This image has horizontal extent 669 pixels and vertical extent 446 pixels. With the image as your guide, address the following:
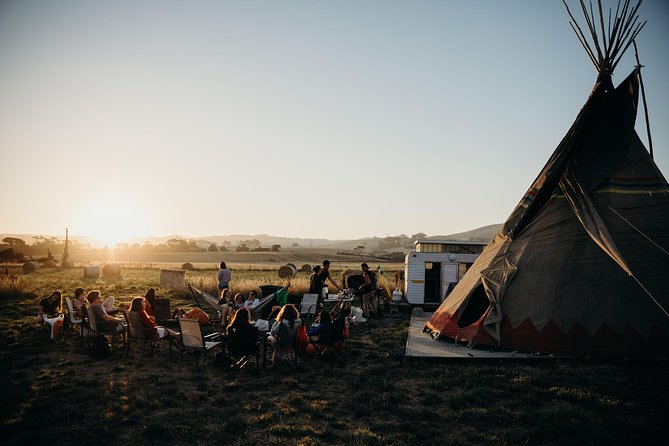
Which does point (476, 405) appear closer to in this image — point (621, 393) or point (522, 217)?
point (621, 393)

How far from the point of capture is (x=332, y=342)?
9906 millimetres

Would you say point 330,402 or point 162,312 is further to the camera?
point 162,312

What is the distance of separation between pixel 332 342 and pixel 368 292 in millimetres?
5915

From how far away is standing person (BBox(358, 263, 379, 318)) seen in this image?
15.5m

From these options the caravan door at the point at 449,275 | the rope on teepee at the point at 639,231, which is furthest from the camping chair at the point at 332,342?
the caravan door at the point at 449,275

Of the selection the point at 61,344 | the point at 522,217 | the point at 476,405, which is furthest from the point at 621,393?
the point at 61,344

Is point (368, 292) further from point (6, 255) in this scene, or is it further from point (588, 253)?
point (6, 255)

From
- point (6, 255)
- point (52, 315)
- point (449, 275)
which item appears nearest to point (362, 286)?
point (449, 275)

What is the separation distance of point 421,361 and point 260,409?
4271mm

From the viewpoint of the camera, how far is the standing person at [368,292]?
1555 cm

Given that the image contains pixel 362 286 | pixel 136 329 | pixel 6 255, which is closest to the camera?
pixel 136 329

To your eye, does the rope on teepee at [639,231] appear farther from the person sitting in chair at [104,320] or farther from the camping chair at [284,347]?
the person sitting in chair at [104,320]

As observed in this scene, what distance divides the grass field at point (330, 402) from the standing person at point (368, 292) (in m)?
5.22

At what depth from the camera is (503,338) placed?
33.7 ft
